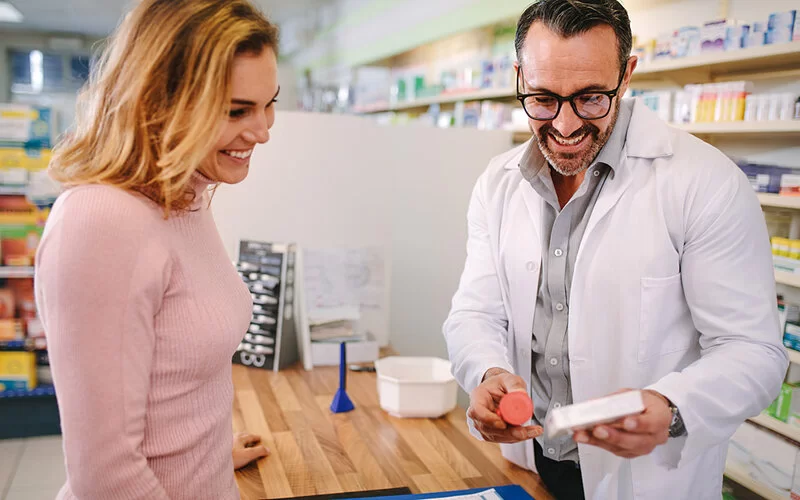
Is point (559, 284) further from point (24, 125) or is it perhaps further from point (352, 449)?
point (24, 125)

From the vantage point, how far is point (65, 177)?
3.60 feet

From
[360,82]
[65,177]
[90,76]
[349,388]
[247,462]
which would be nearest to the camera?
[65,177]

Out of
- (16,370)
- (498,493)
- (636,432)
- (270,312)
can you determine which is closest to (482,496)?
(498,493)

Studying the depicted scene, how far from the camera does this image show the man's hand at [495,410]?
1.33 meters

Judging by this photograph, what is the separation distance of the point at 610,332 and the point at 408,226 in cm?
237

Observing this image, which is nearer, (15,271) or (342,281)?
(342,281)

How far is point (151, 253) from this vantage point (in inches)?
42.1

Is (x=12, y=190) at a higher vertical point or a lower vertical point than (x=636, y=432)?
higher

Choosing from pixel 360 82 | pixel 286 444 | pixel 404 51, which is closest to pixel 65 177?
pixel 286 444

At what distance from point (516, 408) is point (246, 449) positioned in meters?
0.89

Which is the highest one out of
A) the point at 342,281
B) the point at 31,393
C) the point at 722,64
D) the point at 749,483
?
the point at 722,64

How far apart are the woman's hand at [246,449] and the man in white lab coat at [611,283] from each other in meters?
0.63

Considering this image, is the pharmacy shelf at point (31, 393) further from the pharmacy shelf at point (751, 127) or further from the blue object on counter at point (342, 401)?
the pharmacy shelf at point (751, 127)

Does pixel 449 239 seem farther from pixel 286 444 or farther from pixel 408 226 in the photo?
pixel 286 444
